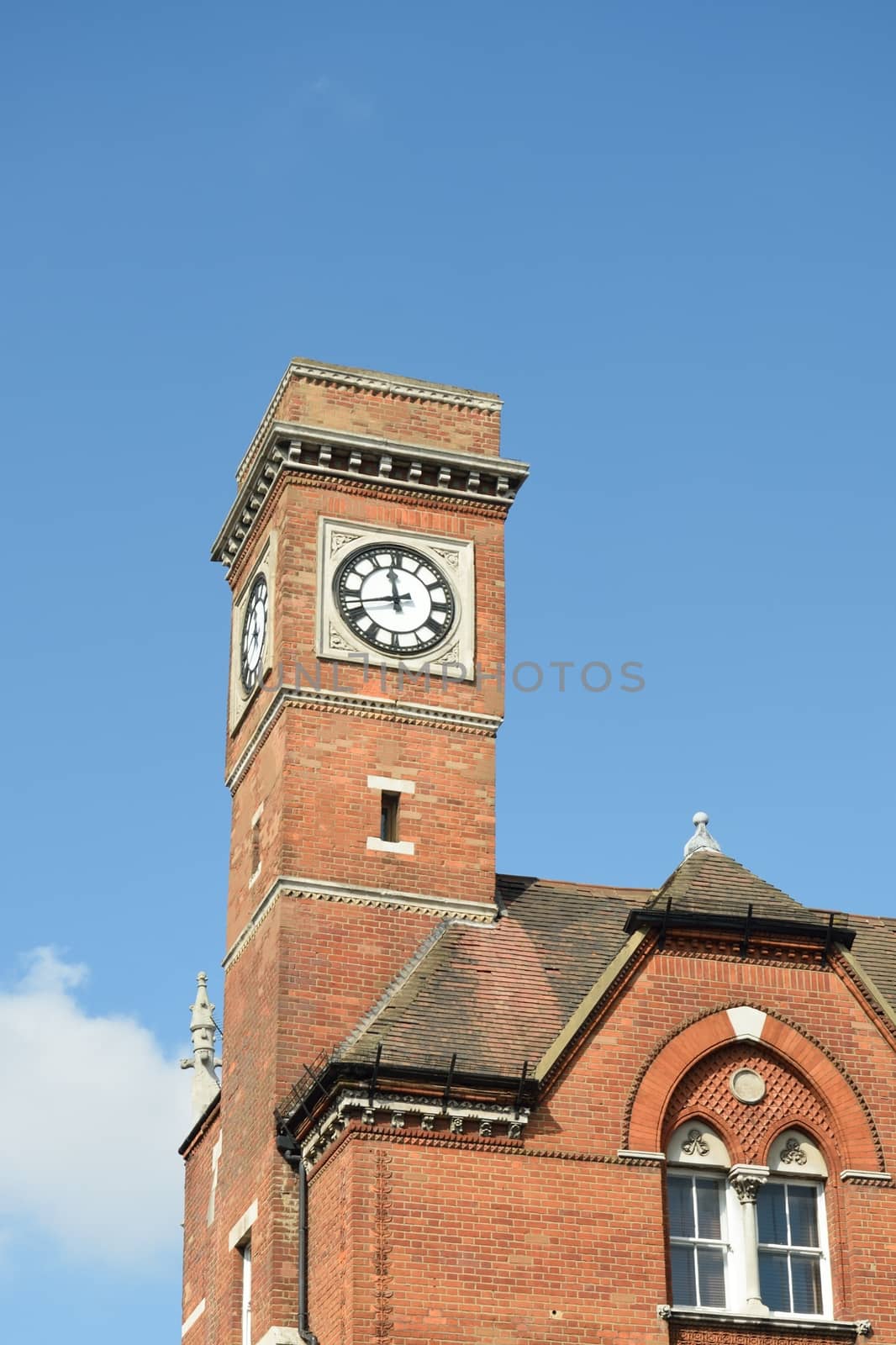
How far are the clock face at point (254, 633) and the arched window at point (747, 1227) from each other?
13.0 m

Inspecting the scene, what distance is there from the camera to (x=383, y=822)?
45656mm

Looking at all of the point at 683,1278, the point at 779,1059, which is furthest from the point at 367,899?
the point at 683,1278

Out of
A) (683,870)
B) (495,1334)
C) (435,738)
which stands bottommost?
(495,1334)

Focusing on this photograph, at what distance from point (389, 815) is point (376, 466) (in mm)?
6903

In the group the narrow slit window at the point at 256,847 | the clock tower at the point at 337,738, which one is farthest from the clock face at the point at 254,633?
the narrow slit window at the point at 256,847

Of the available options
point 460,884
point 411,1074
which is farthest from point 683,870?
point 411,1074

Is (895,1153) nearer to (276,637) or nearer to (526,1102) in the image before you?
(526,1102)

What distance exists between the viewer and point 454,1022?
4100cm

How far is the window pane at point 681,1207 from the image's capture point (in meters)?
39.8

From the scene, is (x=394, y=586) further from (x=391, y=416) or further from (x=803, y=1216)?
(x=803, y=1216)

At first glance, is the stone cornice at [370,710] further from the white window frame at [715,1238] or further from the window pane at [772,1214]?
the window pane at [772,1214]

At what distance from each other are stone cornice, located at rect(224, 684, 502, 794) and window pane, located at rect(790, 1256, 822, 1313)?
38.4 ft

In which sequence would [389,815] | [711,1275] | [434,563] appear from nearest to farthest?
[711,1275] → [389,815] → [434,563]

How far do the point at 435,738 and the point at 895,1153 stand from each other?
11.3 metres
